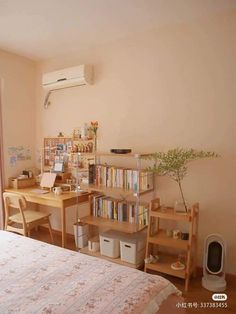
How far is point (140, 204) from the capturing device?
282 centimetres

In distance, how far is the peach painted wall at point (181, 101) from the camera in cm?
244

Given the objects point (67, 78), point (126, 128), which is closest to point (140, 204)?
point (126, 128)

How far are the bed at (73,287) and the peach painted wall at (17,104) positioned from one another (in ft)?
6.63

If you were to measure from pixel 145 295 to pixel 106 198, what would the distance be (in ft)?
5.63

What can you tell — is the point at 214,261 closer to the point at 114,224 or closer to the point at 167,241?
the point at 167,241

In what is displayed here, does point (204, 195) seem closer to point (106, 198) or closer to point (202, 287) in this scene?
point (202, 287)

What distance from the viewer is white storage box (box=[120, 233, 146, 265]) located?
2.65 meters

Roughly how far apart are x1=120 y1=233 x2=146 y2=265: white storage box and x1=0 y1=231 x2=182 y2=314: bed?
0.97 meters

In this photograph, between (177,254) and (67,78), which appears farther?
(67,78)

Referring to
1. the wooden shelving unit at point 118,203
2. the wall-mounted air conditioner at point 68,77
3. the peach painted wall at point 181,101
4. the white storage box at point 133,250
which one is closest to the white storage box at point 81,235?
the wooden shelving unit at point 118,203

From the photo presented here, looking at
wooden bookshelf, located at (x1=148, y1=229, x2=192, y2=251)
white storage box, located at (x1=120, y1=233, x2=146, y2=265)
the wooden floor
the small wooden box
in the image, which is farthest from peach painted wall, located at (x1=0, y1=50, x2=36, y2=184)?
the wooden floor

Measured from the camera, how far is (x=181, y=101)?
8.70ft

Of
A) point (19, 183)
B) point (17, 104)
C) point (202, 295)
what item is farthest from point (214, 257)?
point (17, 104)

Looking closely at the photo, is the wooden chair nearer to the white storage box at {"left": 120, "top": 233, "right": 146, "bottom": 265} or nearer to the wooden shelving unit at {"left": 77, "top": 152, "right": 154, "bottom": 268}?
the wooden shelving unit at {"left": 77, "top": 152, "right": 154, "bottom": 268}
